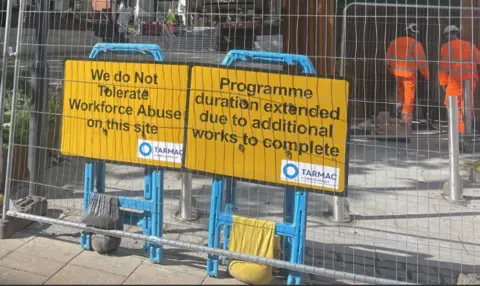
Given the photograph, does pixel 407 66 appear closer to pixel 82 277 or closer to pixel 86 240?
pixel 86 240

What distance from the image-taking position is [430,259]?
4301 mm

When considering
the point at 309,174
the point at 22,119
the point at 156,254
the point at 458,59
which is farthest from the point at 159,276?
the point at 458,59

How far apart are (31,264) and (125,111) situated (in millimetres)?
1408

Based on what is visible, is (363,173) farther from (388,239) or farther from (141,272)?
(141,272)

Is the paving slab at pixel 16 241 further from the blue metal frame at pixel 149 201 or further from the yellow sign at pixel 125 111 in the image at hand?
the yellow sign at pixel 125 111

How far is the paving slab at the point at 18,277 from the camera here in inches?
147

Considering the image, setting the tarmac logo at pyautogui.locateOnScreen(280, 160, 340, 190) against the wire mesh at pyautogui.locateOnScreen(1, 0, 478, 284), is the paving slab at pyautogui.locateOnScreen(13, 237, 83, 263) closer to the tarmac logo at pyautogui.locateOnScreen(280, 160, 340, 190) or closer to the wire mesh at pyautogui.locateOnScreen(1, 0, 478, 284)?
the wire mesh at pyautogui.locateOnScreen(1, 0, 478, 284)

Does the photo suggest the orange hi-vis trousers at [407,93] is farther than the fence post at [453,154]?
Yes

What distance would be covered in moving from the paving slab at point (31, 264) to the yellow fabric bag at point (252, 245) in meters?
1.38

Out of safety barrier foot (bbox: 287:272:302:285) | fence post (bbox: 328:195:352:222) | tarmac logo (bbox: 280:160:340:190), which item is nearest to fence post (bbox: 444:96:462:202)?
fence post (bbox: 328:195:352:222)

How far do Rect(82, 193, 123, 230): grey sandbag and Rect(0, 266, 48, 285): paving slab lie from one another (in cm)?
58

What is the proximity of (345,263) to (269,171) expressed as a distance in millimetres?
1074

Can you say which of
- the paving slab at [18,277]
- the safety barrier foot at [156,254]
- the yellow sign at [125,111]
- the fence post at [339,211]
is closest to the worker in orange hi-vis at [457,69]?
the fence post at [339,211]

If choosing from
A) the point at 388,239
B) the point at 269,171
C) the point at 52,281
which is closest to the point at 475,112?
the point at 388,239
